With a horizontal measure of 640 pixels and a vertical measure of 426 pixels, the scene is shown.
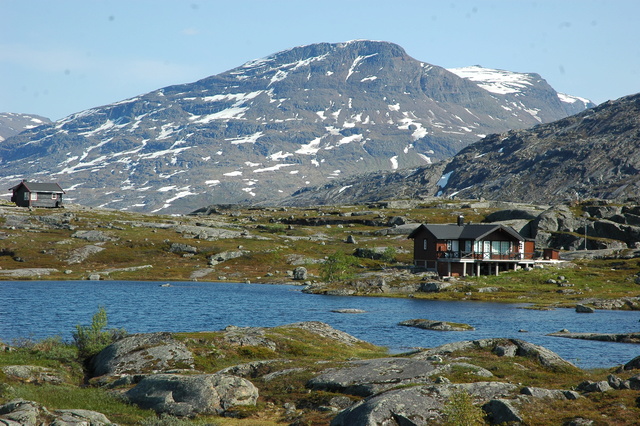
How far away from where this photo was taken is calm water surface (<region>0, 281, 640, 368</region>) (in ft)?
194

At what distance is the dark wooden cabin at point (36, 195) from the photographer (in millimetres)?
185750

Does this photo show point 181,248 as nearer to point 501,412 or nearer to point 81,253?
point 81,253

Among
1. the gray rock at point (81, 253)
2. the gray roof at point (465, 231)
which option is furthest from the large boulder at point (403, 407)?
the gray rock at point (81, 253)

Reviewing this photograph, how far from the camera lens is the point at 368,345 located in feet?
174

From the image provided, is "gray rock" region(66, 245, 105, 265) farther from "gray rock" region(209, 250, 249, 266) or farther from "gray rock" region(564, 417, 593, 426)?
"gray rock" region(564, 417, 593, 426)

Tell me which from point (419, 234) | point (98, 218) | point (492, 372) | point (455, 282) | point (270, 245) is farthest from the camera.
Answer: point (98, 218)

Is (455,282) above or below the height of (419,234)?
below

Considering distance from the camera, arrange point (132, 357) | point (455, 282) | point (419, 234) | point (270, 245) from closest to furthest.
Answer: point (132, 357)
point (455, 282)
point (419, 234)
point (270, 245)

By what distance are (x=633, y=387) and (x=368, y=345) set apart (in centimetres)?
Answer: 2616

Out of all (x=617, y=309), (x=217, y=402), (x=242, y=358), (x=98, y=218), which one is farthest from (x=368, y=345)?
(x=98, y=218)

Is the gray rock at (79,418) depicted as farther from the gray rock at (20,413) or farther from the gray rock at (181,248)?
the gray rock at (181,248)

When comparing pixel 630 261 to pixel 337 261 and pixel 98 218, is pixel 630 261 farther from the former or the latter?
pixel 98 218

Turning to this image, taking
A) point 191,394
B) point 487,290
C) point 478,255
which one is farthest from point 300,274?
point 191,394

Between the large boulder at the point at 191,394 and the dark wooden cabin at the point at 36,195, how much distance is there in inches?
6815
